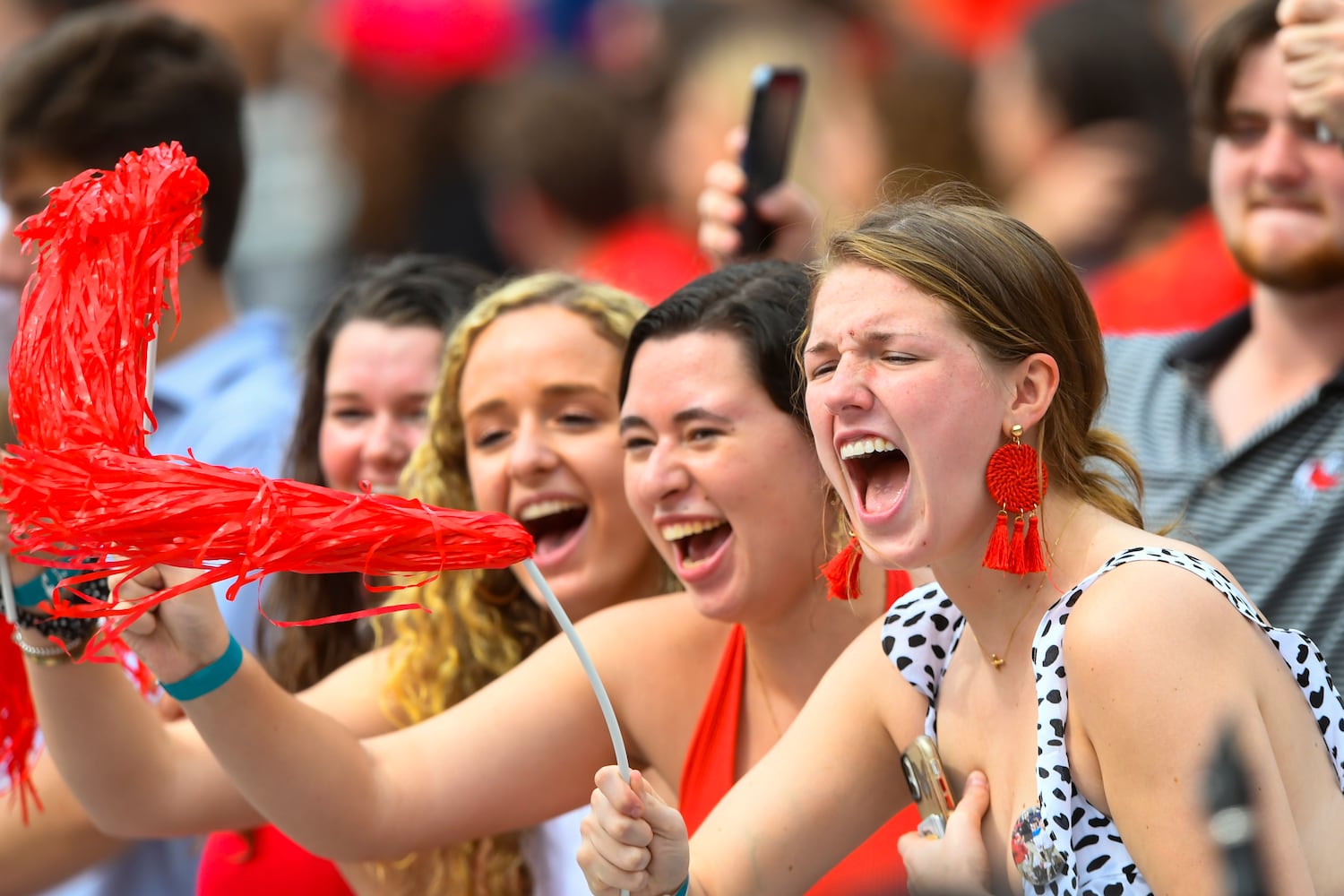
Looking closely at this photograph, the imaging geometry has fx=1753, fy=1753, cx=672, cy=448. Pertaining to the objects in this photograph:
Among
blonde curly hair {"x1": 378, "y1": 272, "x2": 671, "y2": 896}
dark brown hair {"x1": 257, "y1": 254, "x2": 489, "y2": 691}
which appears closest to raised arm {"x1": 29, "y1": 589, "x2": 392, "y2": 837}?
blonde curly hair {"x1": 378, "y1": 272, "x2": 671, "y2": 896}

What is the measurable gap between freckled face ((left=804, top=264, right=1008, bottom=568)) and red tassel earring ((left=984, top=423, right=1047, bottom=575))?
2cm

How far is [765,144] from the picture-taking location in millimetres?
3605

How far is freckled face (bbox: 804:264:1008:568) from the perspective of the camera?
2143mm

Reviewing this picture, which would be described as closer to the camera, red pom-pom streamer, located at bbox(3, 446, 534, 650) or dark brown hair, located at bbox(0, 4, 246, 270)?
red pom-pom streamer, located at bbox(3, 446, 534, 650)

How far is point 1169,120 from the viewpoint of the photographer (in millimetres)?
4891

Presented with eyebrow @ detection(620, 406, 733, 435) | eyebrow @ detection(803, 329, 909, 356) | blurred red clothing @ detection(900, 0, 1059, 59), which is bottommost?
eyebrow @ detection(620, 406, 733, 435)

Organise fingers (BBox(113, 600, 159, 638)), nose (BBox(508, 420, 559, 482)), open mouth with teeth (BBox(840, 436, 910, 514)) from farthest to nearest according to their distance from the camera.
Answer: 1. nose (BBox(508, 420, 559, 482))
2. fingers (BBox(113, 600, 159, 638))
3. open mouth with teeth (BBox(840, 436, 910, 514))

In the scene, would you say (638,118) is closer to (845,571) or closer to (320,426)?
(320,426)

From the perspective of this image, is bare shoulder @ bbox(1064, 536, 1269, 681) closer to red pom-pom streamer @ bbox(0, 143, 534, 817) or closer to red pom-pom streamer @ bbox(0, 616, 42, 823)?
red pom-pom streamer @ bbox(0, 143, 534, 817)

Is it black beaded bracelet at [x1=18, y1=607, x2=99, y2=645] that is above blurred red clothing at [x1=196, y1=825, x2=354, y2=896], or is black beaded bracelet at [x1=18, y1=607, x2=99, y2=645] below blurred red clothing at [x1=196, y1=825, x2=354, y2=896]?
above

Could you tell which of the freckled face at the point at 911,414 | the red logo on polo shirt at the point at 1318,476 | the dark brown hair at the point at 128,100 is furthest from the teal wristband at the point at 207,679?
the red logo on polo shirt at the point at 1318,476

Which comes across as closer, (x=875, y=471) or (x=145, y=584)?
(x=875, y=471)

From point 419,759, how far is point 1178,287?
271cm

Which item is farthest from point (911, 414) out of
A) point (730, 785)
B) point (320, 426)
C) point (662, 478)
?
point (320, 426)
